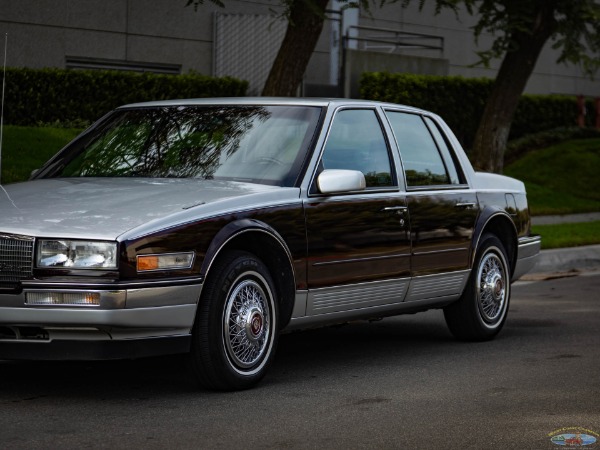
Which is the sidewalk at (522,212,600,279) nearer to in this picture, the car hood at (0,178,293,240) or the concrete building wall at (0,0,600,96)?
the concrete building wall at (0,0,600,96)

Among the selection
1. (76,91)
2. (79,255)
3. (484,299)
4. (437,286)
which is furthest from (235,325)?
(76,91)

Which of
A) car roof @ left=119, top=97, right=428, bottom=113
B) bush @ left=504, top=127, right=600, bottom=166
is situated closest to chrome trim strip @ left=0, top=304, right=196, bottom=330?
car roof @ left=119, top=97, right=428, bottom=113

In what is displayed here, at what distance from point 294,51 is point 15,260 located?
9.64 m

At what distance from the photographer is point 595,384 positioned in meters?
7.43

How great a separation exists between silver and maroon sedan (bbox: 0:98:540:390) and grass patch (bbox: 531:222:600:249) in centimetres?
731

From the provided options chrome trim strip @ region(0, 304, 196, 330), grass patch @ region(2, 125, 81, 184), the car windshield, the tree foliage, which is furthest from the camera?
the tree foliage

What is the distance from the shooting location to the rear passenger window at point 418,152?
8.74 metres

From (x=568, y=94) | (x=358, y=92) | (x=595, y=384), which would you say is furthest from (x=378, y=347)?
(x=568, y=94)

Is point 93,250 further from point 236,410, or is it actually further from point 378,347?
point 378,347

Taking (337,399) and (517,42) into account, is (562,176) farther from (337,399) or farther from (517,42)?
(337,399)

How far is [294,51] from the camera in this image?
15.7 meters

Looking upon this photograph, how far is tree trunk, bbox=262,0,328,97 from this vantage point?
1545 centimetres

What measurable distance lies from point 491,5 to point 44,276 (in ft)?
45.0

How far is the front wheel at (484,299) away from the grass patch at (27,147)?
25.4 feet
